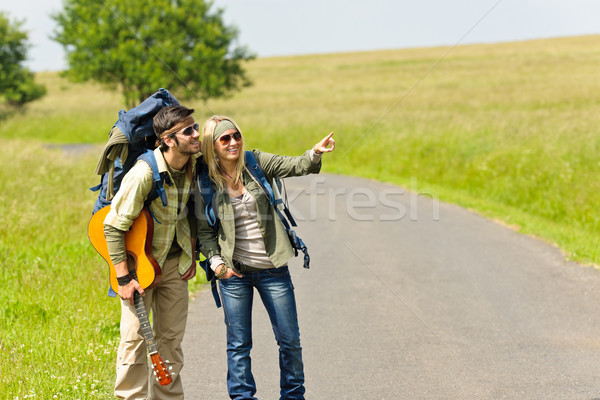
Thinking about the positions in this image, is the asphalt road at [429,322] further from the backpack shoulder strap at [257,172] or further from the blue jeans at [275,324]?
the backpack shoulder strap at [257,172]

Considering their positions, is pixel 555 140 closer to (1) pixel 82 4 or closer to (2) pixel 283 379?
(2) pixel 283 379

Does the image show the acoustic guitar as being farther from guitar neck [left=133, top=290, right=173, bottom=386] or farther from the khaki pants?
the khaki pants

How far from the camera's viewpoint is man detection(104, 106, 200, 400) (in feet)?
10.9

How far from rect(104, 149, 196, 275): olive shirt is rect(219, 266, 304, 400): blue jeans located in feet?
1.16

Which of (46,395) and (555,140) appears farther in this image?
(555,140)

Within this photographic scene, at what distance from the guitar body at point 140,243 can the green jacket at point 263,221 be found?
0.33 meters

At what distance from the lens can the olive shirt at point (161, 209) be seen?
3303 mm

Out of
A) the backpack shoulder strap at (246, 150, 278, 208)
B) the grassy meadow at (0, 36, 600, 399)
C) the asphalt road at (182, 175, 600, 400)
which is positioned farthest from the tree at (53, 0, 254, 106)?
the backpack shoulder strap at (246, 150, 278, 208)

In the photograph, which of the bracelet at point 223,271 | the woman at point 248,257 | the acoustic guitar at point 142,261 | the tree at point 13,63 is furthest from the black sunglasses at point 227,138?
the tree at point 13,63

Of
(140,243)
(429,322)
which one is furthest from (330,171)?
(140,243)

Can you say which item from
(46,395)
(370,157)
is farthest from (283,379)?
(370,157)

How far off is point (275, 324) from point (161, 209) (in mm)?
947

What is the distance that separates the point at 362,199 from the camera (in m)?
13.1

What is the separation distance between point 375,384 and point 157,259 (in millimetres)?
1809
